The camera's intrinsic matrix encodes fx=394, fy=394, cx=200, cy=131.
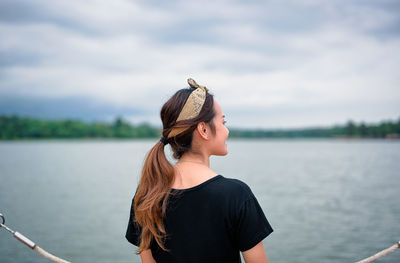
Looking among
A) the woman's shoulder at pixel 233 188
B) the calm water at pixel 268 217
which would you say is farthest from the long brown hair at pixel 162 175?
the calm water at pixel 268 217

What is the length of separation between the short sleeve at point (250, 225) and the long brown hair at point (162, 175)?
1.18 ft

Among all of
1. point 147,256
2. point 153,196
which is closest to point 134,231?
point 147,256

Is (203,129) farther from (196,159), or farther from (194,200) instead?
(194,200)

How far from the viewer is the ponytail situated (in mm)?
1882

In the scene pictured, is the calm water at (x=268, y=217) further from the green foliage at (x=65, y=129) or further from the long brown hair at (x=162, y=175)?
the green foliage at (x=65, y=129)

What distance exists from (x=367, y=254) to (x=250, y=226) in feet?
42.8

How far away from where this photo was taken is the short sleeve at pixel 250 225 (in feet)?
5.64

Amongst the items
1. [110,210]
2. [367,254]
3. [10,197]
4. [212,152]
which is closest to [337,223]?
[367,254]

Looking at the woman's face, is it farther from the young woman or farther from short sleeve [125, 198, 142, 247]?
short sleeve [125, 198, 142, 247]

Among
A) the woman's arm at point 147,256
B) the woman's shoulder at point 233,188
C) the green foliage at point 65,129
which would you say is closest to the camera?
the woman's shoulder at point 233,188

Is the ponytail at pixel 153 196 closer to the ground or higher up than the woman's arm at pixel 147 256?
higher up

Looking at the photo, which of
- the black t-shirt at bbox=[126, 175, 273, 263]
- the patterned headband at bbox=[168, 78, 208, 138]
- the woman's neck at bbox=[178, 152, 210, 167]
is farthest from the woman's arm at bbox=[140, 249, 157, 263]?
the patterned headband at bbox=[168, 78, 208, 138]

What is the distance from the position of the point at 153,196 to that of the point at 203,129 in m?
0.40

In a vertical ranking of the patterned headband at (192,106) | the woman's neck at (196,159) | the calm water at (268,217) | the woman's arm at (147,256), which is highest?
the patterned headband at (192,106)
